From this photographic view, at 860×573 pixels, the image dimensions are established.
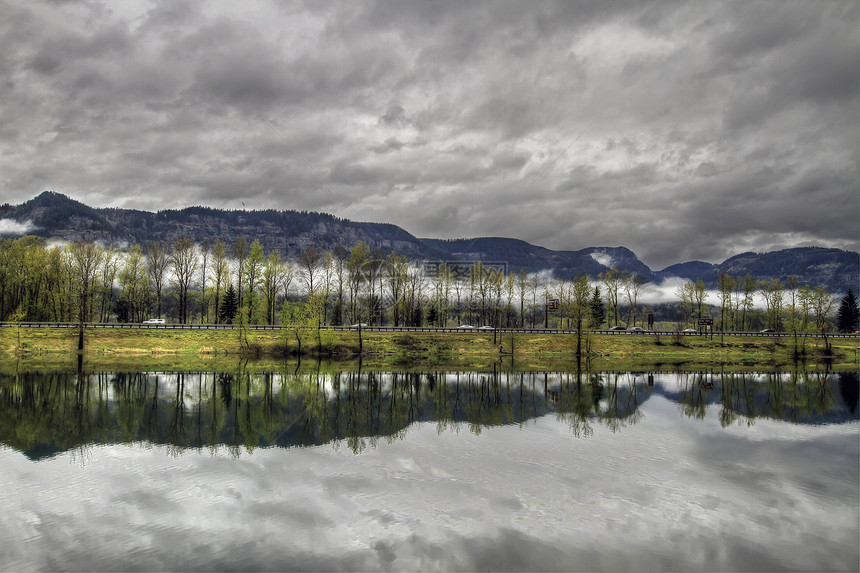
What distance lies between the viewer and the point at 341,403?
37531mm

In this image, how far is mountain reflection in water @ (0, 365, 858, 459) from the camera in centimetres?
2789

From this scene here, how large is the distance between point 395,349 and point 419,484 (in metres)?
57.1

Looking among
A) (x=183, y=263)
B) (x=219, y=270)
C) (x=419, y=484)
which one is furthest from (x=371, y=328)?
(x=419, y=484)

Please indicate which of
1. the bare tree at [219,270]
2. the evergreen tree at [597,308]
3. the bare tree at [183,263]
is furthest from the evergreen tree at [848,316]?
the bare tree at [183,263]

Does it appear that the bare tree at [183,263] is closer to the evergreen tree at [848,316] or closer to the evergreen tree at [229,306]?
the evergreen tree at [229,306]

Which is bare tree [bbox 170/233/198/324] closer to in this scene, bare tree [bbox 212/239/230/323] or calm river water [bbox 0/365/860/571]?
bare tree [bbox 212/239/230/323]

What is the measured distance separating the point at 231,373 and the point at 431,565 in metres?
45.4

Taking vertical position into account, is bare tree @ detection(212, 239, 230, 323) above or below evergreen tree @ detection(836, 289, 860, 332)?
above

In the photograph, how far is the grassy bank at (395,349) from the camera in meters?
68.1

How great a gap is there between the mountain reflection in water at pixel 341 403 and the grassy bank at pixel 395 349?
1335cm

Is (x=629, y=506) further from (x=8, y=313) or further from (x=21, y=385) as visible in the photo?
(x=8, y=313)

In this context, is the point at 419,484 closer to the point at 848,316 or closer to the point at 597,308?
the point at 597,308

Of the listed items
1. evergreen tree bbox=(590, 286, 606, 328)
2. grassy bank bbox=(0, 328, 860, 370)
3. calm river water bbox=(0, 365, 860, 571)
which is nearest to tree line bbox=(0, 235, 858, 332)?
evergreen tree bbox=(590, 286, 606, 328)

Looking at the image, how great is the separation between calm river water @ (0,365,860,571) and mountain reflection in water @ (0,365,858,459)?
270 millimetres
